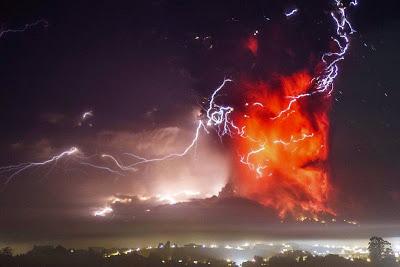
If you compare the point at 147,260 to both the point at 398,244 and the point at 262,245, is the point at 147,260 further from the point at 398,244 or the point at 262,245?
the point at 398,244

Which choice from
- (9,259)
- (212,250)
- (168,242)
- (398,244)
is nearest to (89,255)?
(9,259)

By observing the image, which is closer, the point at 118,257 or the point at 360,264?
the point at 360,264

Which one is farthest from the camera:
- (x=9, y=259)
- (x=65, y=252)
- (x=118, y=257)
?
(x=65, y=252)

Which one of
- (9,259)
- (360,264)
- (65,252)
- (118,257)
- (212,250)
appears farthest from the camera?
(212,250)

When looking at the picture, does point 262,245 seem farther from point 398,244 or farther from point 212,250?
point 398,244

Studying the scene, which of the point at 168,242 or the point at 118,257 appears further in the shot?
the point at 168,242

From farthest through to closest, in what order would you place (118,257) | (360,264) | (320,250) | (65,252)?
(320,250) < (65,252) < (118,257) < (360,264)

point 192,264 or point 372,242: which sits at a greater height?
point 372,242

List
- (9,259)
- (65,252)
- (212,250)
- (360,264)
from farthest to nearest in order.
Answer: (212,250) → (65,252) → (9,259) → (360,264)

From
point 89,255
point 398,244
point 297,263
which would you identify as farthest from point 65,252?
point 398,244
